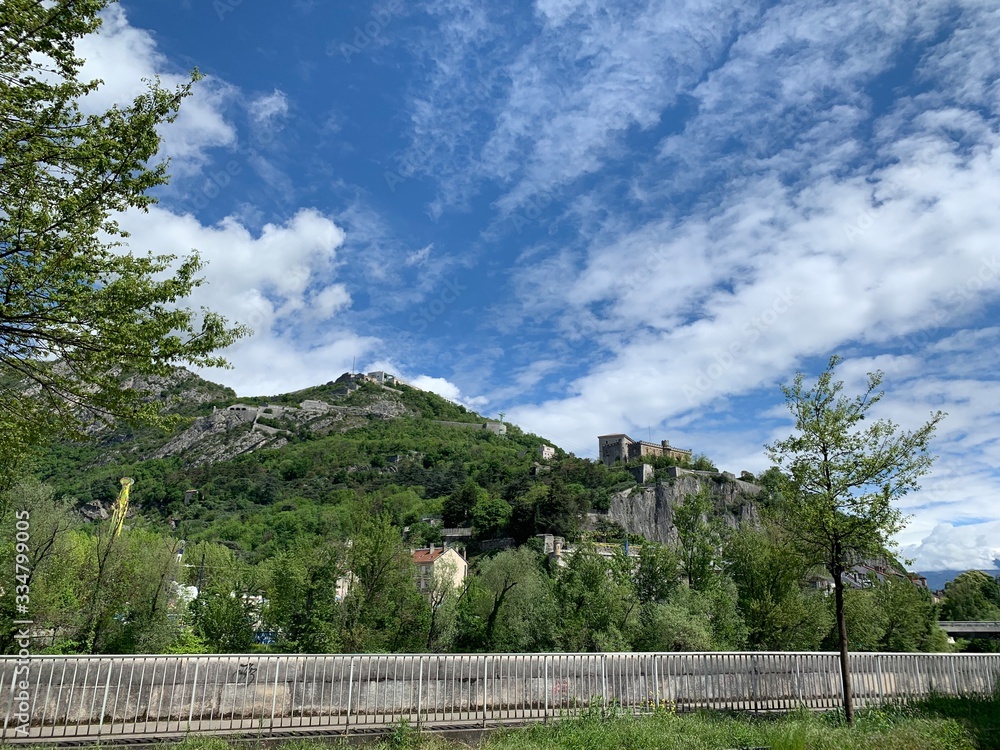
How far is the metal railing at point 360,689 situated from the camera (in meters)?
10.1

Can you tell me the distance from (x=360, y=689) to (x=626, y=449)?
5741 inches

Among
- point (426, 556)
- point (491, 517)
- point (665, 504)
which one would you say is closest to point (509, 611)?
point (426, 556)

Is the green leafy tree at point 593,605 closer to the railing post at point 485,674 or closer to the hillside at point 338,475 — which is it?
the railing post at point 485,674

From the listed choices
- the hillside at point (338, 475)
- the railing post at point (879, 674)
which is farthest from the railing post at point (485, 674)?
the hillside at point (338, 475)

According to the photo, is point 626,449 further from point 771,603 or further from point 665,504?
point 771,603

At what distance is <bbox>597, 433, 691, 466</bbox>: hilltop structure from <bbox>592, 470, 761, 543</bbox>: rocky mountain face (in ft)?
114

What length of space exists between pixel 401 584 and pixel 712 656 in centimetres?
1818

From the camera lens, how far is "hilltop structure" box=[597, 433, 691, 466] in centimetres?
15138

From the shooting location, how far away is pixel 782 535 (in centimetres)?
1662

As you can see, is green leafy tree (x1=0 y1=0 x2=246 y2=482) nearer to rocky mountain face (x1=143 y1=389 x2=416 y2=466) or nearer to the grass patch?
the grass patch

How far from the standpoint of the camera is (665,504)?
105625mm

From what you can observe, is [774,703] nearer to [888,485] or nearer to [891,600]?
[888,485]

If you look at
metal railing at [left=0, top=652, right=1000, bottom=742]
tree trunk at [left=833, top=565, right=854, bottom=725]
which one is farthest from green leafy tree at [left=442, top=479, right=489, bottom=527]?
tree trunk at [left=833, top=565, right=854, bottom=725]

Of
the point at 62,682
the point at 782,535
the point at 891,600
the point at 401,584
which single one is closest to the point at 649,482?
the point at 891,600
